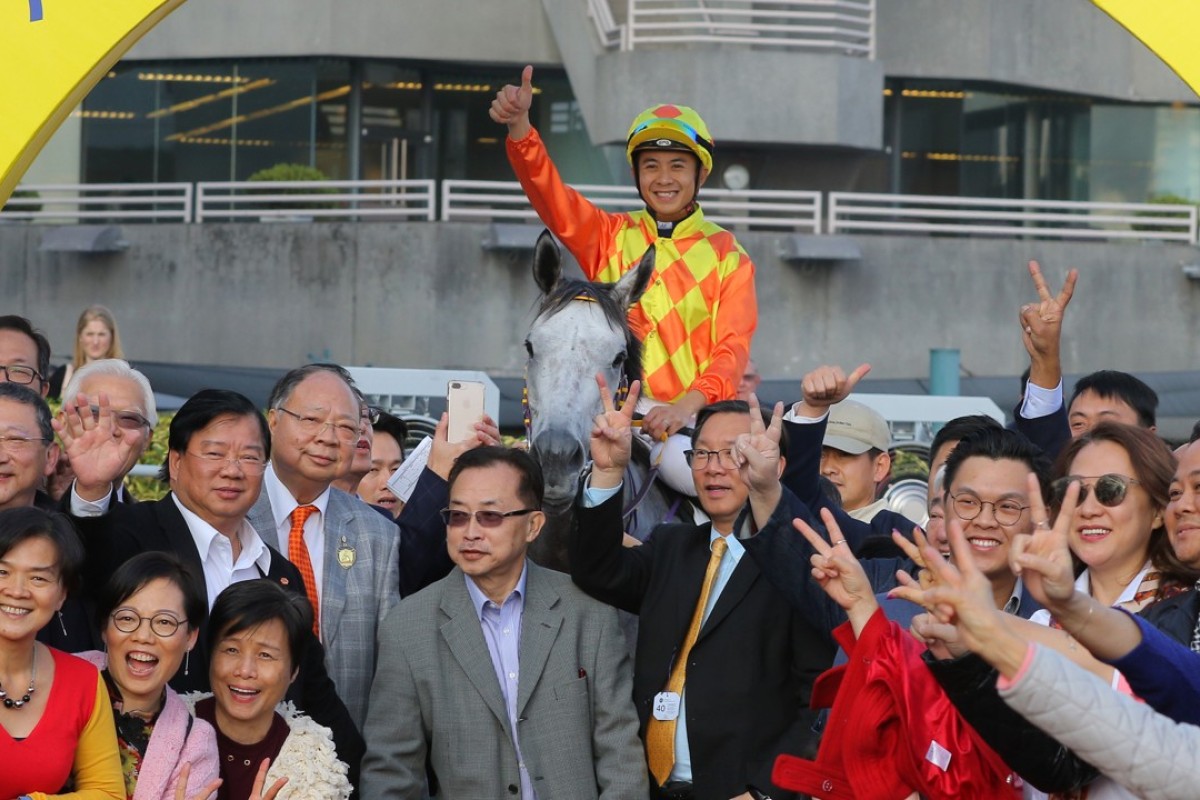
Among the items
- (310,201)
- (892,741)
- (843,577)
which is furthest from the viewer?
(310,201)

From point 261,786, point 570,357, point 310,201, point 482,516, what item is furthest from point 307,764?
point 310,201

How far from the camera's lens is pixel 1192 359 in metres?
18.2

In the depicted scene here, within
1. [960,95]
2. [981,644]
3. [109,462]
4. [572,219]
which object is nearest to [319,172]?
[960,95]

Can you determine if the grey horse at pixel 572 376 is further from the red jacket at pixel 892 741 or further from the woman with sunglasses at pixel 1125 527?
the woman with sunglasses at pixel 1125 527

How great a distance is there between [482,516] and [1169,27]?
218 centimetres

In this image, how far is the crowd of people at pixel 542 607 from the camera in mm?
3695

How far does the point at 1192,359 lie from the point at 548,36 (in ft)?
25.4

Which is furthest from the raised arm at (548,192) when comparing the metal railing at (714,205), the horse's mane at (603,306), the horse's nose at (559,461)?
the metal railing at (714,205)

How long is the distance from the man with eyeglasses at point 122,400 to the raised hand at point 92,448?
2cm

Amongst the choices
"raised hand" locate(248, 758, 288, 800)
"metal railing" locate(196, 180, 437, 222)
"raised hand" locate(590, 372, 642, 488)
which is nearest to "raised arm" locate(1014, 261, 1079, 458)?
"raised hand" locate(590, 372, 642, 488)

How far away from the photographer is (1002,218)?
18.6 metres

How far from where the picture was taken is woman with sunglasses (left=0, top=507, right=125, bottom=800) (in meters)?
3.81

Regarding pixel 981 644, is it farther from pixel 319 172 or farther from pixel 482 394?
pixel 319 172

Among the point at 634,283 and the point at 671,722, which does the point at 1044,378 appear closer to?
the point at 634,283
